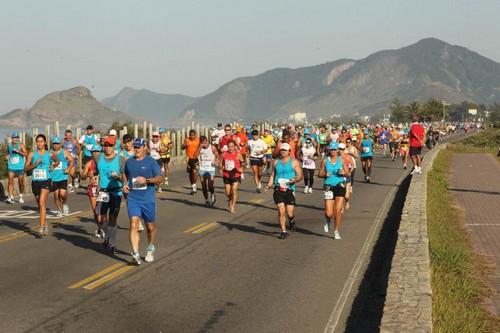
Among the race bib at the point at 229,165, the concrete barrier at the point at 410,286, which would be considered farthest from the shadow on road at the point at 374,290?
the race bib at the point at 229,165

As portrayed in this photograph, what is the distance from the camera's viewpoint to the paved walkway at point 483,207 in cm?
1137

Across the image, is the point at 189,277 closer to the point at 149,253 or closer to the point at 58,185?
the point at 149,253

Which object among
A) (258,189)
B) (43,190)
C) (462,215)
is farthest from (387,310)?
(258,189)

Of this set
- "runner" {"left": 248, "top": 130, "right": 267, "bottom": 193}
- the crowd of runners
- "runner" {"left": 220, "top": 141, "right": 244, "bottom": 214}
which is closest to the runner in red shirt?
the crowd of runners

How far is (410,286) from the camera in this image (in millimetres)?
7984

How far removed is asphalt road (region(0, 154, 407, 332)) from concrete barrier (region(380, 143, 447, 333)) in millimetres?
670

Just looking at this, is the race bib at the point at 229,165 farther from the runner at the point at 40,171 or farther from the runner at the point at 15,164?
the runner at the point at 15,164

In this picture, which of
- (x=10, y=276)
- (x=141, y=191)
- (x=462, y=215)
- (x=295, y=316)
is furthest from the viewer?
(x=462, y=215)

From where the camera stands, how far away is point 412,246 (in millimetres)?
10500

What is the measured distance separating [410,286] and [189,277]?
128 inches

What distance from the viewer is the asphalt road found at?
25.6 feet

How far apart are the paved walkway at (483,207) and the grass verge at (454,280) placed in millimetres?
193

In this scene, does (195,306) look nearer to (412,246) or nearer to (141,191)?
(141,191)

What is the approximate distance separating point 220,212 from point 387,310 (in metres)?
10.8
